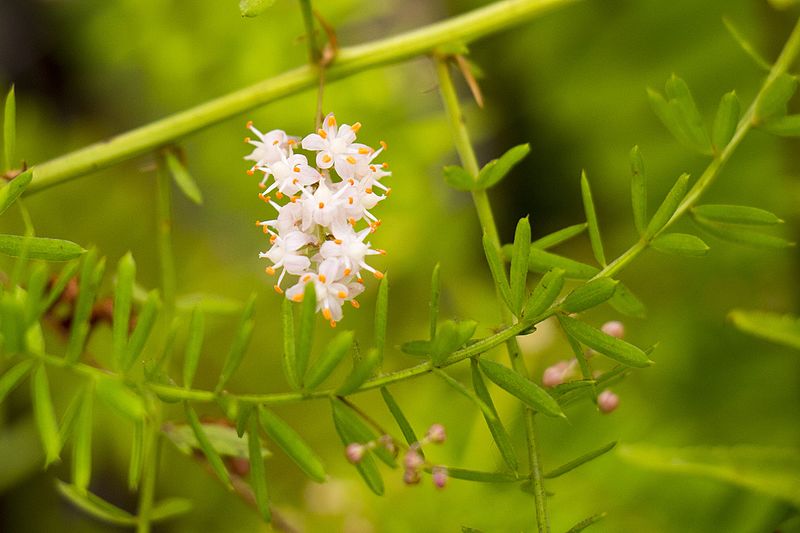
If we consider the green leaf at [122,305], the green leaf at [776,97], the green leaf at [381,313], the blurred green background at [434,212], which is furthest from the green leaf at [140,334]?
the blurred green background at [434,212]

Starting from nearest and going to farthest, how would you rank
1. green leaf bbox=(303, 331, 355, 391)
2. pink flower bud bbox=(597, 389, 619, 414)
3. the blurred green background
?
green leaf bbox=(303, 331, 355, 391) → pink flower bud bbox=(597, 389, 619, 414) → the blurred green background

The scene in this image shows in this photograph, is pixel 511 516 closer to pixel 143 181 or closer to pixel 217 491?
pixel 217 491

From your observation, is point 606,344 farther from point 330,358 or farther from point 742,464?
point 742,464

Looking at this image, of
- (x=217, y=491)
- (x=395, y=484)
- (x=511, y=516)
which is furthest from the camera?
(x=217, y=491)

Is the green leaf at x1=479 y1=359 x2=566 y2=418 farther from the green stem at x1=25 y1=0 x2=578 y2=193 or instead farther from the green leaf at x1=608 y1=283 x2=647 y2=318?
the green stem at x1=25 y1=0 x2=578 y2=193

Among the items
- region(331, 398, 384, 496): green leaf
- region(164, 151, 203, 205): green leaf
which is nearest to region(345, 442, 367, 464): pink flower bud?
region(331, 398, 384, 496): green leaf

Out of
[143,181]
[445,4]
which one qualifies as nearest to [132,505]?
[143,181]
